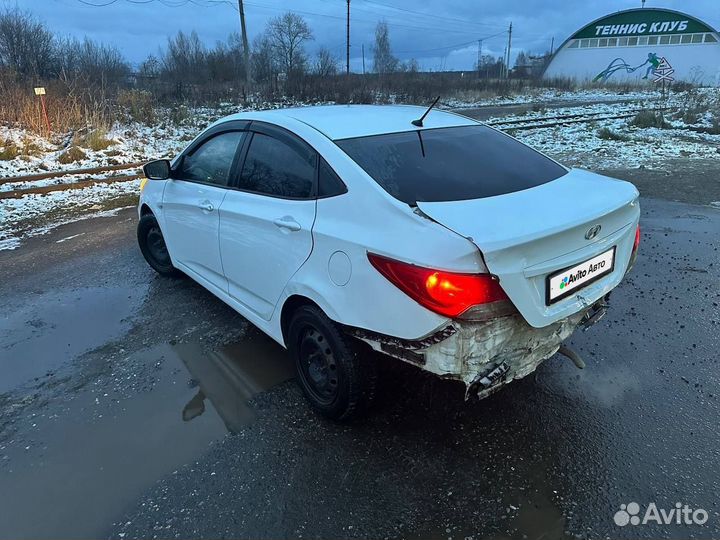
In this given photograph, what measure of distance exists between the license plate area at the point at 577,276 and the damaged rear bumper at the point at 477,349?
0.17 metres

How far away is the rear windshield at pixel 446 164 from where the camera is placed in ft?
8.39

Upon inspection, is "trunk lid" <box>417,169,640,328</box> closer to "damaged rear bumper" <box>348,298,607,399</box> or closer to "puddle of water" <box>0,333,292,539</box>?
"damaged rear bumper" <box>348,298,607,399</box>

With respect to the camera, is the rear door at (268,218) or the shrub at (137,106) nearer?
the rear door at (268,218)

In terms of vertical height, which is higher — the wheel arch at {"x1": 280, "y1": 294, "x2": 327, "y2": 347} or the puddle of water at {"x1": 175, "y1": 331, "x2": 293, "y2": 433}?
the wheel arch at {"x1": 280, "y1": 294, "x2": 327, "y2": 347}

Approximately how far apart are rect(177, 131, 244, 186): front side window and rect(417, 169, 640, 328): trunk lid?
182 cm

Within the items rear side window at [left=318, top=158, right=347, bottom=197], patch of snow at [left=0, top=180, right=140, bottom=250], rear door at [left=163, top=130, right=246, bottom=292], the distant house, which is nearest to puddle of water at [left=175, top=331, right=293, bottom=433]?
rear door at [left=163, top=130, right=246, bottom=292]

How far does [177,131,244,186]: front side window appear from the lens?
3.54 meters

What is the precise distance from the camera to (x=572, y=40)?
61.2m

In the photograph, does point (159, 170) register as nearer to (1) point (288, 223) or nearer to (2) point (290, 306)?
(1) point (288, 223)

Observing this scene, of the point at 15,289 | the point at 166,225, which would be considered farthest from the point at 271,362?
the point at 15,289

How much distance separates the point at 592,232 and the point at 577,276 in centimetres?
24

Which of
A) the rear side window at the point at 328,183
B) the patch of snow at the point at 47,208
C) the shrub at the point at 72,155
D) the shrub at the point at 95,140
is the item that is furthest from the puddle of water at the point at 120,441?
the shrub at the point at 95,140

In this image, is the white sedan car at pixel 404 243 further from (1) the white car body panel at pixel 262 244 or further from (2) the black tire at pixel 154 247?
(2) the black tire at pixel 154 247

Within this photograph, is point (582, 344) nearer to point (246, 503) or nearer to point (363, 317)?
point (363, 317)
